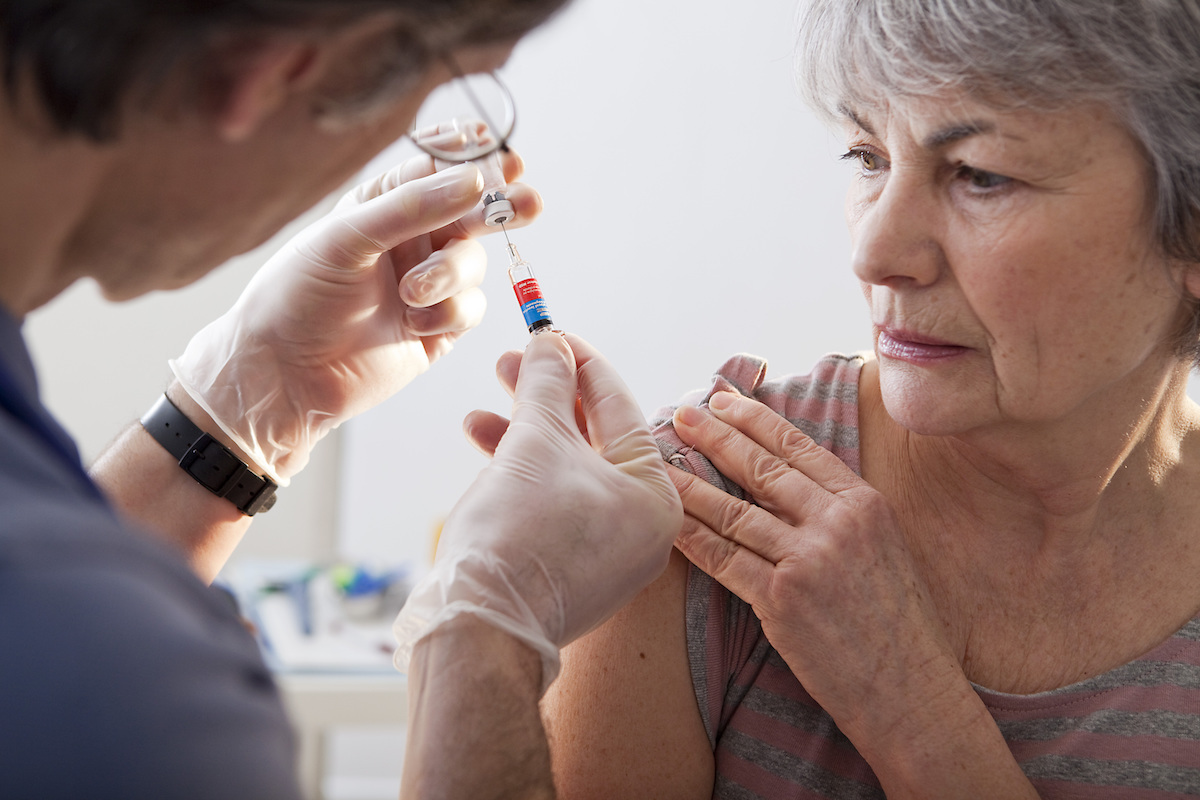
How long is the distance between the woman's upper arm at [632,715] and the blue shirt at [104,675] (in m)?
0.61

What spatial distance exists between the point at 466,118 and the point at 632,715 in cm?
73

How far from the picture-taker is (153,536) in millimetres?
835

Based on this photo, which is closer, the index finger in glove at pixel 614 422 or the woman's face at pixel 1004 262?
the woman's face at pixel 1004 262

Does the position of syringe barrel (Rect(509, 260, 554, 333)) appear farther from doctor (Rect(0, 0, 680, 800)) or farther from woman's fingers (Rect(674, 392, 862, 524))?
woman's fingers (Rect(674, 392, 862, 524))

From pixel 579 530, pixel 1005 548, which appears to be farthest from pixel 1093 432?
pixel 579 530

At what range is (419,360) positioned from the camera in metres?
1.50

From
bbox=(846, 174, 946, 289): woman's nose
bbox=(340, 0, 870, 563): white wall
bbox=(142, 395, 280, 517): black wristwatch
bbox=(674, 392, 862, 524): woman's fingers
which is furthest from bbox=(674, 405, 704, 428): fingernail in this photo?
bbox=(340, 0, 870, 563): white wall

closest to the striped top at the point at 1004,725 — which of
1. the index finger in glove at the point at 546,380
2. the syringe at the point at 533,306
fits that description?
the index finger in glove at the point at 546,380

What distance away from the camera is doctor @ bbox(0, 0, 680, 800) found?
1.71ft

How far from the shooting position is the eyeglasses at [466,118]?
911mm

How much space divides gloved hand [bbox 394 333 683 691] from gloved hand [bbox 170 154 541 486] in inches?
10.2

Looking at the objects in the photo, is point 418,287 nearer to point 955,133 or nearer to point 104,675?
point 955,133

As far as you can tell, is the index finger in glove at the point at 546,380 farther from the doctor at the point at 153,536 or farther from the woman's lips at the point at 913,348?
the woman's lips at the point at 913,348

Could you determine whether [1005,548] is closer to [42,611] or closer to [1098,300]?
[1098,300]
